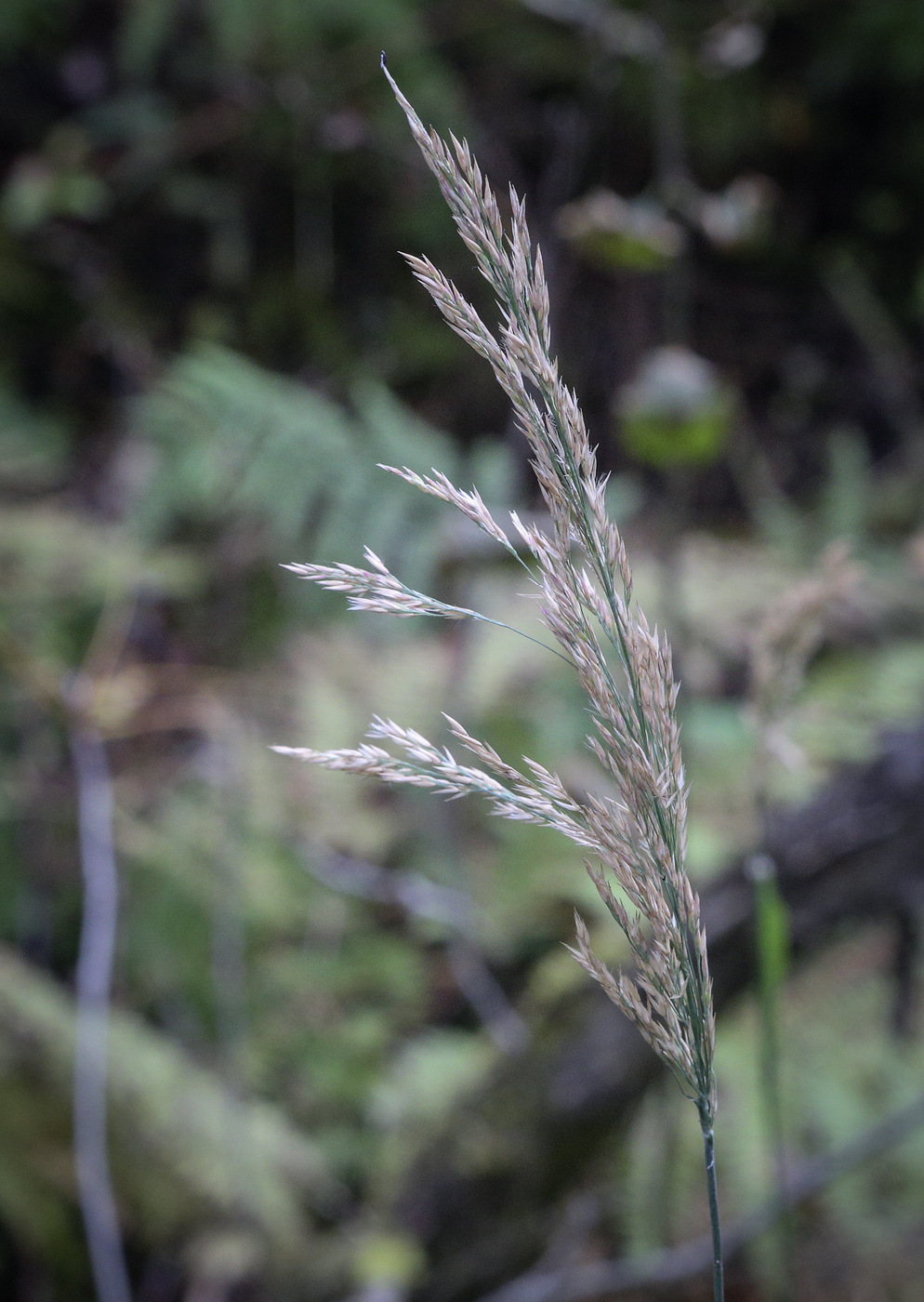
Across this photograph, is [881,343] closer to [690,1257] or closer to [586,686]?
[690,1257]

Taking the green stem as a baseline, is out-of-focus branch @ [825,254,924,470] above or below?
above

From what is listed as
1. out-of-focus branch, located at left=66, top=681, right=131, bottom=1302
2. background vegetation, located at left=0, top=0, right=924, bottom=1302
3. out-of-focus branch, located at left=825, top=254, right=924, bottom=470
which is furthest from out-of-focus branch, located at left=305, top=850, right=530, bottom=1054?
out-of-focus branch, located at left=825, top=254, right=924, bottom=470

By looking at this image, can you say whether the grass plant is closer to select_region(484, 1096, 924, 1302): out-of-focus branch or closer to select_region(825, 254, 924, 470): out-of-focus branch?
select_region(484, 1096, 924, 1302): out-of-focus branch

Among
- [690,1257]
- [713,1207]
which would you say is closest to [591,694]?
[713,1207]

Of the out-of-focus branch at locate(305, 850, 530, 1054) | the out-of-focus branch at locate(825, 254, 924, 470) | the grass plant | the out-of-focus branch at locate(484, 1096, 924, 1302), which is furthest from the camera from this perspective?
the out-of-focus branch at locate(825, 254, 924, 470)

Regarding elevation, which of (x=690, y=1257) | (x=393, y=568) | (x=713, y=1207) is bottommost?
(x=690, y=1257)

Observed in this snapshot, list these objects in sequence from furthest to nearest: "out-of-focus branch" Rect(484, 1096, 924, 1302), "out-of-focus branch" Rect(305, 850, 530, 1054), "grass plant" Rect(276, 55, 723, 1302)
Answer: "out-of-focus branch" Rect(305, 850, 530, 1054), "out-of-focus branch" Rect(484, 1096, 924, 1302), "grass plant" Rect(276, 55, 723, 1302)

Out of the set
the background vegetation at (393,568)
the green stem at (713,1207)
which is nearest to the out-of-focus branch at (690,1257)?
the background vegetation at (393,568)
